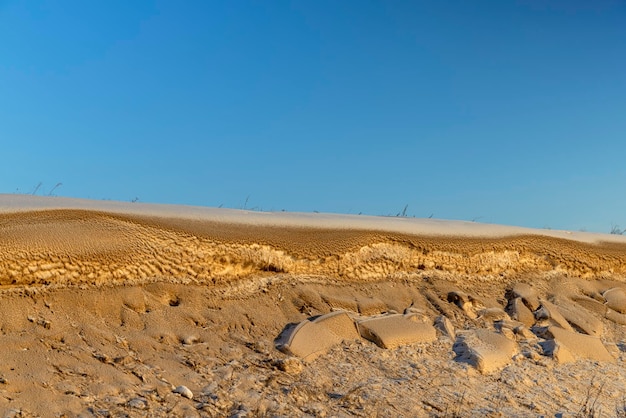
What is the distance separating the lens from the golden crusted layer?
11.9 ft

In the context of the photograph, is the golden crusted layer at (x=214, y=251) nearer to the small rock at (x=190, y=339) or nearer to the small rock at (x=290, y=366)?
the small rock at (x=190, y=339)

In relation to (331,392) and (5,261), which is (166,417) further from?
(5,261)

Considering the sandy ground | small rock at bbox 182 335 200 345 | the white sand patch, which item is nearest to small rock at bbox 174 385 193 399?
the sandy ground

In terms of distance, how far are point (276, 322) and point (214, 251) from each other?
0.57m

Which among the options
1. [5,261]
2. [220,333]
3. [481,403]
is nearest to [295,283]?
[220,333]

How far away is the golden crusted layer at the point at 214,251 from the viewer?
3621mm

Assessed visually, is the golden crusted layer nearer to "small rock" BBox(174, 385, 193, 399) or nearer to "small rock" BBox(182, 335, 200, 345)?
"small rock" BBox(182, 335, 200, 345)

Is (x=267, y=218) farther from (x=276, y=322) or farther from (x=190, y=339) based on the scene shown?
(x=190, y=339)

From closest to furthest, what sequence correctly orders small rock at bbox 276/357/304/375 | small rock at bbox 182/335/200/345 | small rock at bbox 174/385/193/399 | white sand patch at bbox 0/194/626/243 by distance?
small rock at bbox 174/385/193/399 < small rock at bbox 276/357/304/375 < small rock at bbox 182/335/200/345 < white sand patch at bbox 0/194/626/243

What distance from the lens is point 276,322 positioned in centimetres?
403

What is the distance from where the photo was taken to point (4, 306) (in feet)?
11.2

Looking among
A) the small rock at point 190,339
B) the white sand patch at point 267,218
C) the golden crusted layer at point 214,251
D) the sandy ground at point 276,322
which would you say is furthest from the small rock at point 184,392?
the white sand patch at point 267,218

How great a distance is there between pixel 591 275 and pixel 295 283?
2776mm

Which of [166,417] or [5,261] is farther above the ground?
[5,261]
